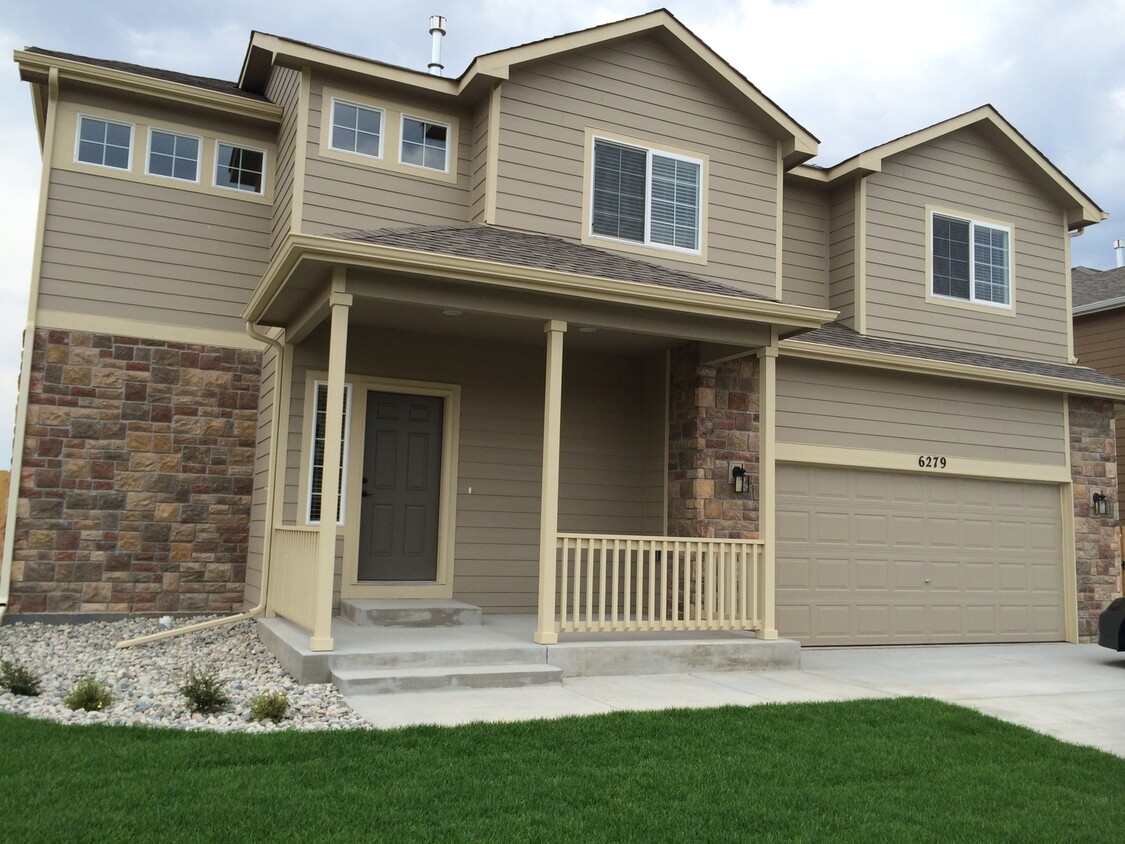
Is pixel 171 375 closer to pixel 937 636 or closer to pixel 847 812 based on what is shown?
pixel 847 812

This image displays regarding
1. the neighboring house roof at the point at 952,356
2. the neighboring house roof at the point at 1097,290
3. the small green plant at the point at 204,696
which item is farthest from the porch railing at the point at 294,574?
the neighboring house roof at the point at 1097,290

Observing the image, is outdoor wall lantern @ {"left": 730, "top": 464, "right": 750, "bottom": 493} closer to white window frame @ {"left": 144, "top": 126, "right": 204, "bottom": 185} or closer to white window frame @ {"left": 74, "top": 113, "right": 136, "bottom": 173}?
white window frame @ {"left": 144, "top": 126, "right": 204, "bottom": 185}

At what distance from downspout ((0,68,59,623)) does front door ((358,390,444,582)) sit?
323 centimetres

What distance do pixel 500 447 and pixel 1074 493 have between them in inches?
277

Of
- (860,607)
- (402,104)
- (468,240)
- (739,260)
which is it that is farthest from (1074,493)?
(402,104)

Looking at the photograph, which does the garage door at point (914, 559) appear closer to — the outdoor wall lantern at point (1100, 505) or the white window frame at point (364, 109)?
the outdoor wall lantern at point (1100, 505)

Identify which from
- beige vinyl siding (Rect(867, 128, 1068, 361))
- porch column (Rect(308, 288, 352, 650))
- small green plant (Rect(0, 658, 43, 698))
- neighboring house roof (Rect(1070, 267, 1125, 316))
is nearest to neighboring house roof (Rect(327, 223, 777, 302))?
porch column (Rect(308, 288, 352, 650))

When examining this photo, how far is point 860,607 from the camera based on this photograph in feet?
33.3

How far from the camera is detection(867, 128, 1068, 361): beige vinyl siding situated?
11273mm

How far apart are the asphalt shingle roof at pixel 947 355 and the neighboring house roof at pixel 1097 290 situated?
3564 mm

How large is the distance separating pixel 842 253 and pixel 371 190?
5.66 metres

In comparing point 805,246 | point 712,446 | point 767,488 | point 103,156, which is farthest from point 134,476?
point 805,246

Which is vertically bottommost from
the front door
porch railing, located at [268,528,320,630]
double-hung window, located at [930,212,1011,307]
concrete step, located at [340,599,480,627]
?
concrete step, located at [340,599,480,627]

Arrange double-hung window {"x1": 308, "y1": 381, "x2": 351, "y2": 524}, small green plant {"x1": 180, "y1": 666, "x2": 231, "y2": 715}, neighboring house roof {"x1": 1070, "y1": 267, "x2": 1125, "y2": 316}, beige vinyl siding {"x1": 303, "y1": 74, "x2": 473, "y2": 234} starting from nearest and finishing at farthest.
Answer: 1. small green plant {"x1": 180, "y1": 666, "x2": 231, "y2": 715}
2. double-hung window {"x1": 308, "y1": 381, "x2": 351, "y2": 524}
3. beige vinyl siding {"x1": 303, "y1": 74, "x2": 473, "y2": 234}
4. neighboring house roof {"x1": 1070, "y1": 267, "x2": 1125, "y2": 316}
